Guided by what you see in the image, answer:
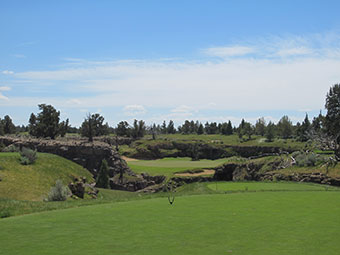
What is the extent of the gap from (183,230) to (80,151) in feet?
183

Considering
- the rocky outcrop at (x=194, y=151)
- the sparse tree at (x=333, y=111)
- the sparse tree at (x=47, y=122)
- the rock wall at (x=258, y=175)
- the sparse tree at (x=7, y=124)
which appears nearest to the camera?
the rock wall at (x=258, y=175)

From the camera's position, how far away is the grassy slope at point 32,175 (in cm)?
3519

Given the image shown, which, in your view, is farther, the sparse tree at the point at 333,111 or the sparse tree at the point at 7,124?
the sparse tree at the point at 7,124

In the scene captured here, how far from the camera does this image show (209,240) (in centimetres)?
927

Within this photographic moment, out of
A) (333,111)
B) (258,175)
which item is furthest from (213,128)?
(258,175)

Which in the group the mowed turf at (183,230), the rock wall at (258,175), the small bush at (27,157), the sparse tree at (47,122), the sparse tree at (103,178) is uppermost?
the sparse tree at (47,122)

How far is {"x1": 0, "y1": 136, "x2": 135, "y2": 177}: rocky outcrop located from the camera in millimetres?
60919

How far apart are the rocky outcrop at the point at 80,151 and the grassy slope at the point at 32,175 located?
26.0 ft

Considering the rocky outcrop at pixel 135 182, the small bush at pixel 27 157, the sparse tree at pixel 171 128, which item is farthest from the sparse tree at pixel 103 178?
the sparse tree at pixel 171 128

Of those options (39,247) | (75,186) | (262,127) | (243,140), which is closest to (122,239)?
(39,247)

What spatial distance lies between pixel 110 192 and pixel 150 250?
38.3m

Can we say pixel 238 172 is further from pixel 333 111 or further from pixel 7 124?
pixel 7 124

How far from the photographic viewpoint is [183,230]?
10492 mm

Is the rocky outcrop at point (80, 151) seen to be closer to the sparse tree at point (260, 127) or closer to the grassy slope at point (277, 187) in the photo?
the grassy slope at point (277, 187)
